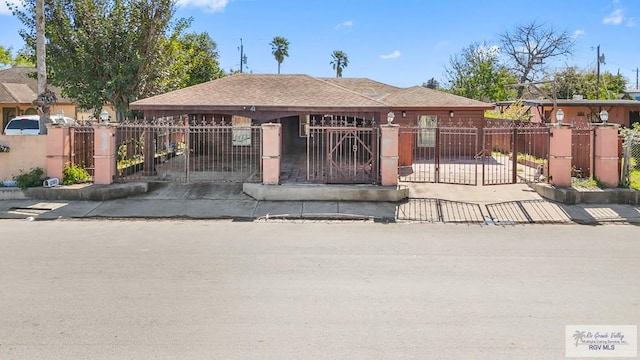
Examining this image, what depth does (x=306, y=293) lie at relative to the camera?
6.89 m

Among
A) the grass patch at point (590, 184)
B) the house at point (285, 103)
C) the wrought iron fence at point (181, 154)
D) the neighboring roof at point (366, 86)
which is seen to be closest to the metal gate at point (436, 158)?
the house at point (285, 103)

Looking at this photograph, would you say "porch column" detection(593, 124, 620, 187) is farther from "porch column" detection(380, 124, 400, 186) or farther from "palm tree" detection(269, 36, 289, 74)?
"palm tree" detection(269, 36, 289, 74)

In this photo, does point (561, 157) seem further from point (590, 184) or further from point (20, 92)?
point (20, 92)

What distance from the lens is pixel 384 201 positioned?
14367 millimetres

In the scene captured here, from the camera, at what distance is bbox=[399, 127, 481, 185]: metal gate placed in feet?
53.5

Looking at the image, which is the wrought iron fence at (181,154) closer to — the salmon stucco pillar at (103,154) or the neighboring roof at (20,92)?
the salmon stucco pillar at (103,154)

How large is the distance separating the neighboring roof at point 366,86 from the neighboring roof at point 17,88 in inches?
636

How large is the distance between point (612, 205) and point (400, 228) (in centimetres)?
610

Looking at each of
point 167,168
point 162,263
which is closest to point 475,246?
point 162,263

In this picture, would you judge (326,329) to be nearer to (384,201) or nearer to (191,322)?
(191,322)

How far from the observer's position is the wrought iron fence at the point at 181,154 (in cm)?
1589

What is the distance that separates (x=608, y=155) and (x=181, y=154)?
668 inches

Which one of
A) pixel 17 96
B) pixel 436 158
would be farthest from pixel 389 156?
pixel 17 96

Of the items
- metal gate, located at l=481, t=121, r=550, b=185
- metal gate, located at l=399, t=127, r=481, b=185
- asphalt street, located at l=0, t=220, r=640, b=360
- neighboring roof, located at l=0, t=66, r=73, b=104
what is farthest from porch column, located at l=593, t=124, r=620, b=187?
neighboring roof, located at l=0, t=66, r=73, b=104
